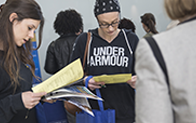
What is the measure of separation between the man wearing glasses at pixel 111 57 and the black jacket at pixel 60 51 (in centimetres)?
81

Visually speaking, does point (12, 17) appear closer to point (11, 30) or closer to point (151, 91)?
point (11, 30)

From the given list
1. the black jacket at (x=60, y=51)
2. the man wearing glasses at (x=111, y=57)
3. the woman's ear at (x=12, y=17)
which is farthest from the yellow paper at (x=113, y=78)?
the black jacket at (x=60, y=51)

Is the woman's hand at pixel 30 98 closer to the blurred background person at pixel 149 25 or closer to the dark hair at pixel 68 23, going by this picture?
the dark hair at pixel 68 23

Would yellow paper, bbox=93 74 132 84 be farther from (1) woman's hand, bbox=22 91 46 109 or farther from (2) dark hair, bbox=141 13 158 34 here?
(2) dark hair, bbox=141 13 158 34

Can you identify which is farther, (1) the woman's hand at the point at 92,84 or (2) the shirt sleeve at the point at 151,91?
(1) the woman's hand at the point at 92,84

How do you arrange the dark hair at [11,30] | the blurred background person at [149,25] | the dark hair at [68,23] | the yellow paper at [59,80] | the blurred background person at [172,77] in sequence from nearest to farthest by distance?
1. the blurred background person at [172,77]
2. the yellow paper at [59,80]
3. the dark hair at [11,30]
4. the dark hair at [68,23]
5. the blurred background person at [149,25]

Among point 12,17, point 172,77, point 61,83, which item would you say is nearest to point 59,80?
point 61,83

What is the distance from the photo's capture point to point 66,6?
3.87 m

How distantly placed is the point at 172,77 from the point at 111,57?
3.21 feet

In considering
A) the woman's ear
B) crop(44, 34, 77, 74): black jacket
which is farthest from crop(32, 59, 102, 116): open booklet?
crop(44, 34, 77, 74): black jacket

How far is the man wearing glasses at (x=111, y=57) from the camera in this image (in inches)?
59.5

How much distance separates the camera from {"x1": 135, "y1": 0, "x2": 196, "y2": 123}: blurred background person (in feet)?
1.85

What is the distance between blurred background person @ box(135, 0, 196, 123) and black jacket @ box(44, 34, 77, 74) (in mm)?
1837

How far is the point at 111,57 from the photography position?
153 centimetres
